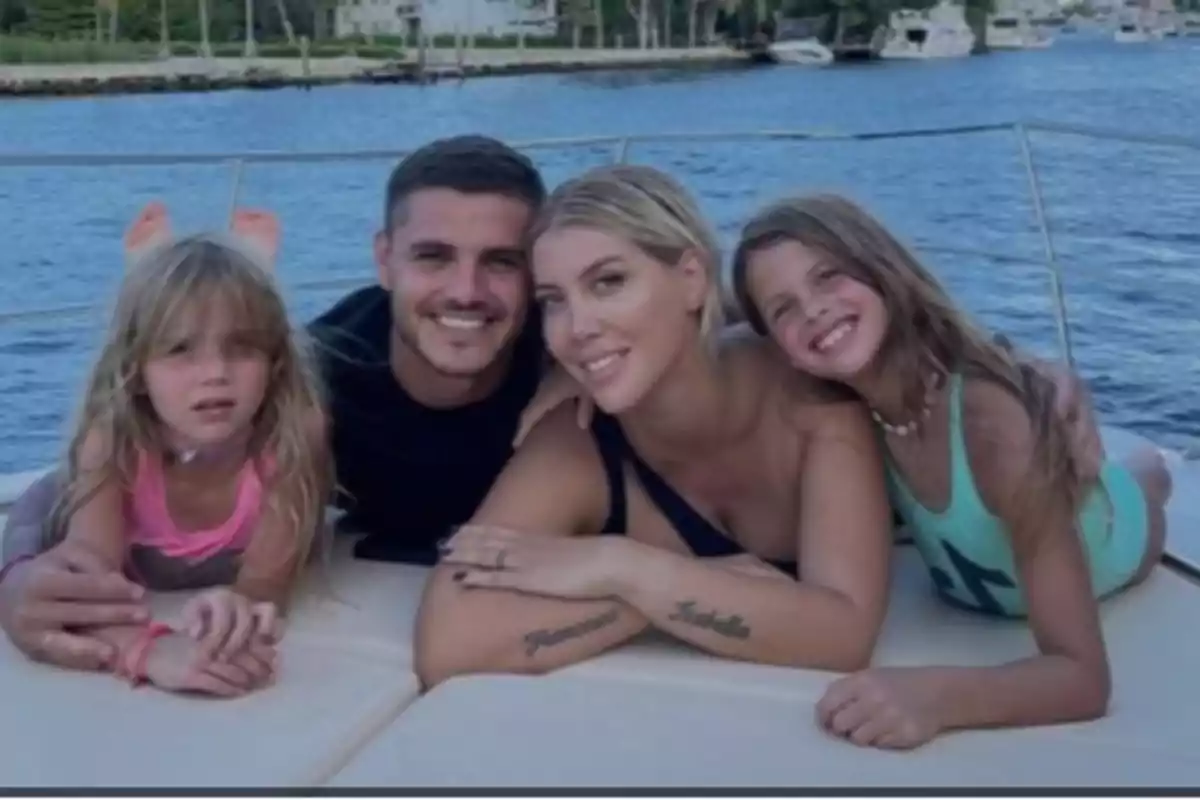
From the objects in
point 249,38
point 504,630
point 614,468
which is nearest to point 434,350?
point 614,468

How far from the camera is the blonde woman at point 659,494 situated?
1823 mm

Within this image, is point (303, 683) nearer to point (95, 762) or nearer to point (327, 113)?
→ point (95, 762)

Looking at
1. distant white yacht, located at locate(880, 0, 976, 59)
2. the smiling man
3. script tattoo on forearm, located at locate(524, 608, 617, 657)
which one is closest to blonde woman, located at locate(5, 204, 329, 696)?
the smiling man

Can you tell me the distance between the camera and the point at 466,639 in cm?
183

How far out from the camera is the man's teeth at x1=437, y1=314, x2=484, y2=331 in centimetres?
202

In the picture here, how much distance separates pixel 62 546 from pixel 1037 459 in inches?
45.4

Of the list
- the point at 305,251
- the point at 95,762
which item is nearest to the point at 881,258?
the point at 95,762

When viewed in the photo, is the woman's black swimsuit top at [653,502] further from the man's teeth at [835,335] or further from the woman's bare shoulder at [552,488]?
the man's teeth at [835,335]

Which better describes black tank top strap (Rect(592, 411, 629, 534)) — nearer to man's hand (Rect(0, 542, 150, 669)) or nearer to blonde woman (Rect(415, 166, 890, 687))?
blonde woman (Rect(415, 166, 890, 687))

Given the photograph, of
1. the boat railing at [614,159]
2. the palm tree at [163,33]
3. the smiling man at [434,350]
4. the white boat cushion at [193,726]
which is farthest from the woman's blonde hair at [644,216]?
the palm tree at [163,33]

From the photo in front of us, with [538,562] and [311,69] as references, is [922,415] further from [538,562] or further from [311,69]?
[311,69]

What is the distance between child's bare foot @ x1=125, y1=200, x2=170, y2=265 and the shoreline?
40029 mm

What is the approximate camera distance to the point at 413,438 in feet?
7.18

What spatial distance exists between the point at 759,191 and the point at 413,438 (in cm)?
67
